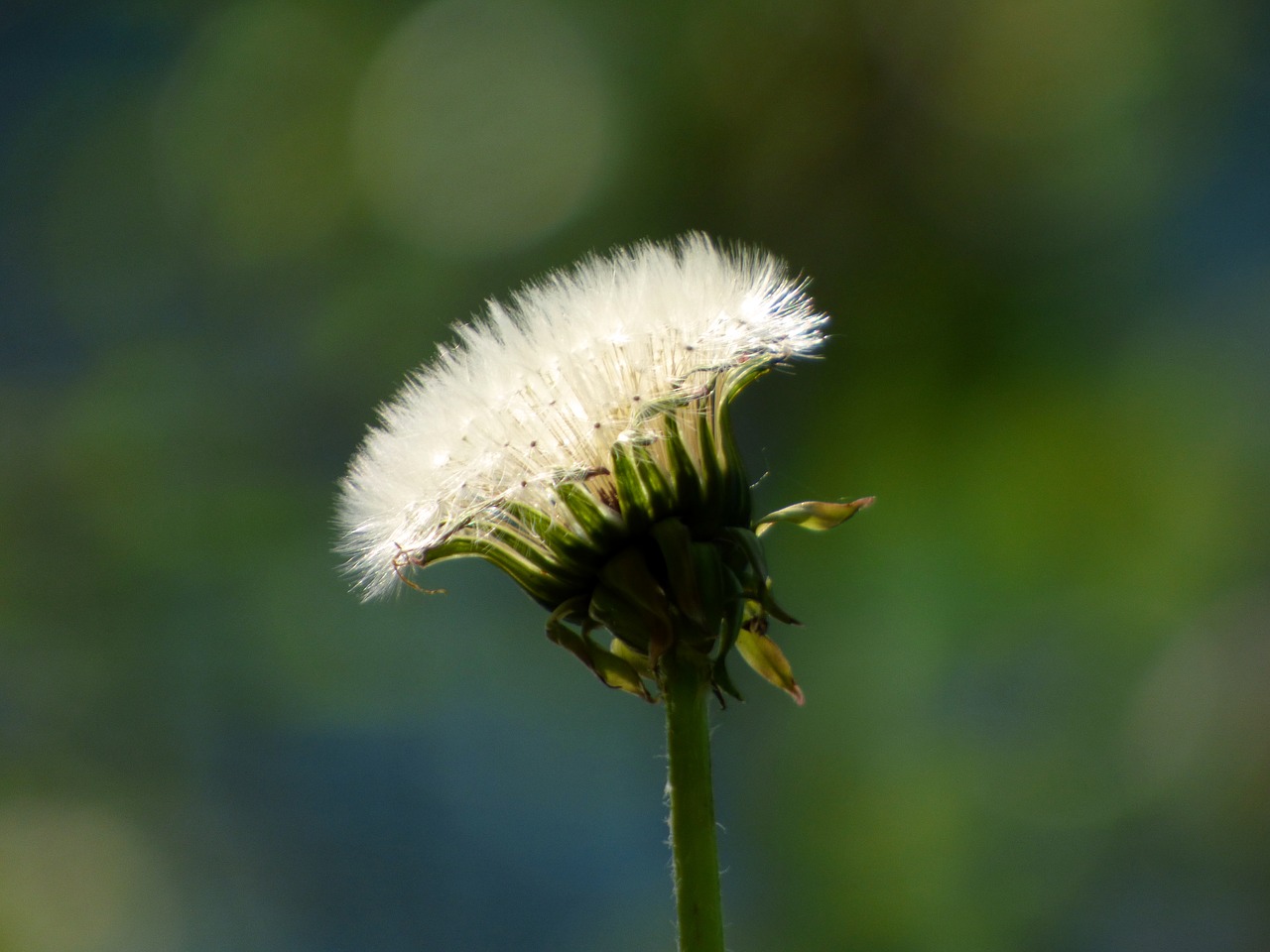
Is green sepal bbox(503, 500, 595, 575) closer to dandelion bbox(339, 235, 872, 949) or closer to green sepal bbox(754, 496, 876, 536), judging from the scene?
dandelion bbox(339, 235, 872, 949)

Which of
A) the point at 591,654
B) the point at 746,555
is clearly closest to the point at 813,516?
the point at 746,555

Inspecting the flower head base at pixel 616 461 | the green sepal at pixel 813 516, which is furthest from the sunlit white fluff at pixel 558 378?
the green sepal at pixel 813 516

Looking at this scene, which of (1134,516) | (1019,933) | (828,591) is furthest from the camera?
(828,591)

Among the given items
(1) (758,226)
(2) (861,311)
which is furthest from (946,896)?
(1) (758,226)

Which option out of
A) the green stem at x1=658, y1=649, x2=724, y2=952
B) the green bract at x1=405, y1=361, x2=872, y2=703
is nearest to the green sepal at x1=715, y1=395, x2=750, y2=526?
the green bract at x1=405, y1=361, x2=872, y2=703

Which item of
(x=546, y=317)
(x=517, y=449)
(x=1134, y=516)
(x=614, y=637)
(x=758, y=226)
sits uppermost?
(x=758, y=226)

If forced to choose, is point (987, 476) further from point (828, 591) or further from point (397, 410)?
point (397, 410)
